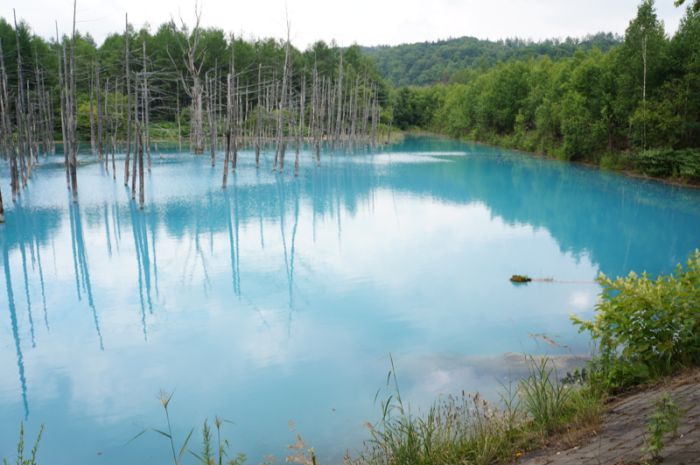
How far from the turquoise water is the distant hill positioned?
122 metres

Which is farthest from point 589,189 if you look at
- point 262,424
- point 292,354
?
point 262,424

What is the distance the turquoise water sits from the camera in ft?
22.5

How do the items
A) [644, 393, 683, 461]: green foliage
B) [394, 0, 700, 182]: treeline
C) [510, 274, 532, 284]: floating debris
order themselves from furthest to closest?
[394, 0, 700, 182]: treeline, [510, 274, 532, 284]: floating debris, [644, 393, 683, 461]: green foliage

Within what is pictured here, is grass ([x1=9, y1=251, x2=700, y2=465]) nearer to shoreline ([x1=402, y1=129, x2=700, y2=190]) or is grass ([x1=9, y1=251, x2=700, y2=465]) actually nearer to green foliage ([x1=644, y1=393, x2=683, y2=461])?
green foliage ([x1=644, y1=393, x2=683, y2=461])

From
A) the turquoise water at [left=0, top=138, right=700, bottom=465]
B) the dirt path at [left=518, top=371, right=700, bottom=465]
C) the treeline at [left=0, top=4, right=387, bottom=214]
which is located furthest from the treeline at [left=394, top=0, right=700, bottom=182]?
the dirt path at [left=518, top=371, right=700, bottom=465]

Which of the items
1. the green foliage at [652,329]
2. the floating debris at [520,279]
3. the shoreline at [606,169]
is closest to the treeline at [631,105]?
the shoreline at [606,169]

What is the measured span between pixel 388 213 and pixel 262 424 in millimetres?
14031

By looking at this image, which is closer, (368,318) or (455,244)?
(368,318)

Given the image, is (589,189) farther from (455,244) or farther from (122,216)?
(122,216)

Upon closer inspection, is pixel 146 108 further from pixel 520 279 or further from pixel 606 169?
pixel 606 169

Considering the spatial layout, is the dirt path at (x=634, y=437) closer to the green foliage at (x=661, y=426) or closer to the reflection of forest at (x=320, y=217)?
the green foliage at (x=661, y=426)

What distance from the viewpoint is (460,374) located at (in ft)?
25.3

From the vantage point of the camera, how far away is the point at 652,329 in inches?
213

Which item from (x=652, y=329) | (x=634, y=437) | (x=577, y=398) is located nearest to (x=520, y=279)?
(x=652, y=329)
